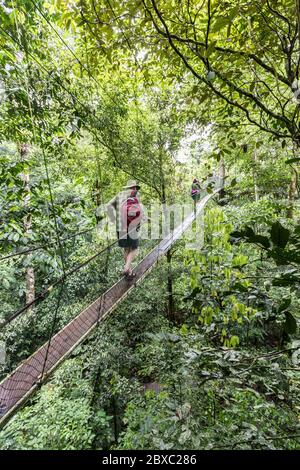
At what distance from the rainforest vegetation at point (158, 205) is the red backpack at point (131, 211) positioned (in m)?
0.44

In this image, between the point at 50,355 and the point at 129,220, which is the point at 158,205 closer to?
the point at 129,220

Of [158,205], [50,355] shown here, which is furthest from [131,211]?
[158,205]

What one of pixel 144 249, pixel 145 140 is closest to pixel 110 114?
pixel 145 140

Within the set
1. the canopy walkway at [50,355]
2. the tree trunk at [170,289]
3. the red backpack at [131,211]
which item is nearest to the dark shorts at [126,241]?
the red backpack at [131,211]

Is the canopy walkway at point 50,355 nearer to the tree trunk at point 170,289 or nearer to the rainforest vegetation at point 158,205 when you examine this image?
the rainforest vegetation at point 158,205

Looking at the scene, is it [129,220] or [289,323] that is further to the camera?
[129,220]

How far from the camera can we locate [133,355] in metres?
3.33

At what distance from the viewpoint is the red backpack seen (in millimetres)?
2719

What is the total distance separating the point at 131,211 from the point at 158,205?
170cm

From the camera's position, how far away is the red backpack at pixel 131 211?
272 centimetres

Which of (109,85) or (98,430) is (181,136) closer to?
(109,85)

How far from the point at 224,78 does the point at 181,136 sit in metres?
2.86

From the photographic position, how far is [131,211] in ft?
8.93
